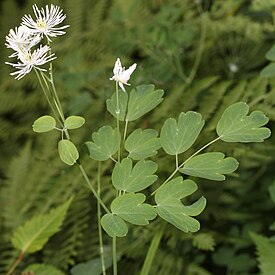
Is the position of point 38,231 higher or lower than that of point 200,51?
higher

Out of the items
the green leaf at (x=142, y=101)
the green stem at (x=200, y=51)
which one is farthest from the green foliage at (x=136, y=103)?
the green stem at (x=200, y=51)

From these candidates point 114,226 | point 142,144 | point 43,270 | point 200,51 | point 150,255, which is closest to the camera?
point 114,226

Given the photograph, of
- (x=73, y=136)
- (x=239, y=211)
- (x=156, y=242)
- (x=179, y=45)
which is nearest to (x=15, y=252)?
(x=73, y=136)

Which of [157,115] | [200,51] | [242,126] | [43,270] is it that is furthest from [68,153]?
[200,51]

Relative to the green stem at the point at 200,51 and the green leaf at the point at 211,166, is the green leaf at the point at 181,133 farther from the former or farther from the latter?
the green stem at the point at 200,51

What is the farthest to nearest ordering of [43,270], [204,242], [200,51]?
[200,51]
[204,242]
[43,270]

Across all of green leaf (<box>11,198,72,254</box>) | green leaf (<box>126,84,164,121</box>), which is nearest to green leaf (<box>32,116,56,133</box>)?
green leaf (<box>126,84,164,121</box>)

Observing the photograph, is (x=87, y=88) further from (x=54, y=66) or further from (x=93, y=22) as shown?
(x=93, y=22)

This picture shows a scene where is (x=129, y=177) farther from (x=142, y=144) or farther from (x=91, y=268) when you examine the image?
(x=91, y=268)
